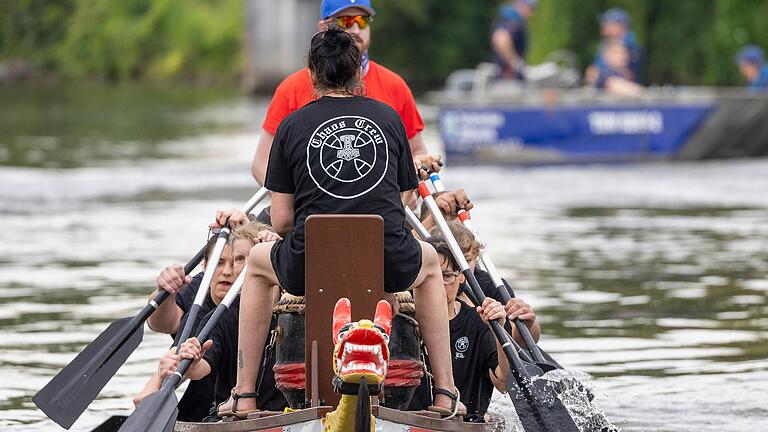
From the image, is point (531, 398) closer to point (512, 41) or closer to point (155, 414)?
point (155, 414)

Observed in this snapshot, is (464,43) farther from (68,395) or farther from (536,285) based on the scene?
(68,395)

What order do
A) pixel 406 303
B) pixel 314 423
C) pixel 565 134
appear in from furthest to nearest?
pixel 565 134 < pixel 406 303 < pixel 314 423

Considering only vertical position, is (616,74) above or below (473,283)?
above

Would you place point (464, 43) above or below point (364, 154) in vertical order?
above

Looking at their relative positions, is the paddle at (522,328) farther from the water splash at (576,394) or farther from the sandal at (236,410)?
the sandal at (236,410)

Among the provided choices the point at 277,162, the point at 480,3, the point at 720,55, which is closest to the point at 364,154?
the point at 277,162

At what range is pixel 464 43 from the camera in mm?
59250

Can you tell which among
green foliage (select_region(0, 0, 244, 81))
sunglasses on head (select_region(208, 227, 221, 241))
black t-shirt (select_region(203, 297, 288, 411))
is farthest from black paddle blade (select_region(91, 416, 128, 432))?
green foliage (select_region(0, 0, 244, 81))

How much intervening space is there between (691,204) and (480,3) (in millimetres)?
42002

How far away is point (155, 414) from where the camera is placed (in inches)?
260

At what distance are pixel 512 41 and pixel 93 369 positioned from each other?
14.8m

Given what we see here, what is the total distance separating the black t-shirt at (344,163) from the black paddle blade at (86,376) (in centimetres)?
165

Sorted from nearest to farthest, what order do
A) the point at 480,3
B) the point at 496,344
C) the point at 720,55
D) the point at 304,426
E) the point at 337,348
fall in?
the point at 337,348, the point at 304,426, the point at 496,344, the point at 720,55, the point at 480,3

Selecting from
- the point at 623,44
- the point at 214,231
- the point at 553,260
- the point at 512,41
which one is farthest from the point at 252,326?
the point at 623,44
